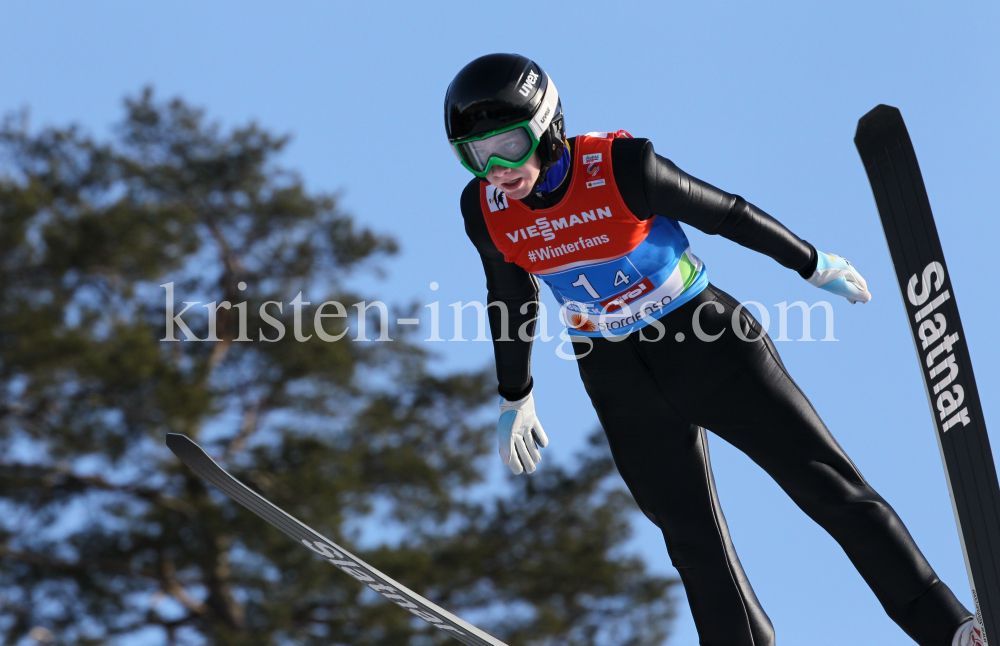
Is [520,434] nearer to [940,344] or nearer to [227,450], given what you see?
[940,344]

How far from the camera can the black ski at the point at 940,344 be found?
8.23 feet

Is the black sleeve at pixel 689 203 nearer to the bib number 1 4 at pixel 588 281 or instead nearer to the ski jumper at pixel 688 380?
the ski jumper at pixel 688 380

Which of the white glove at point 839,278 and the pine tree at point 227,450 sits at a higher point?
the pine tree at point 227,450

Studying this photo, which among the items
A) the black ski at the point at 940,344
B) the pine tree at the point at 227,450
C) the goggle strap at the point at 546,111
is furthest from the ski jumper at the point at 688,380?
the pine tree at the point at 227,450

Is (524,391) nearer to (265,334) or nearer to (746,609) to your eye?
(746,609)

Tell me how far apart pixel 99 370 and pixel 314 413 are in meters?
2.34

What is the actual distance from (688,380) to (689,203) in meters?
0.51

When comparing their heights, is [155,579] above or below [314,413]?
below

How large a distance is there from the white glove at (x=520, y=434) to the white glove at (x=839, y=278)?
3.32 feet

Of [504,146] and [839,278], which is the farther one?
[839,278]

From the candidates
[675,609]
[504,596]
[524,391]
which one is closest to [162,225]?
[504,596]

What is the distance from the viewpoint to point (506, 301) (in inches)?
127

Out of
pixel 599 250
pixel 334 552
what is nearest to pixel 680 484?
pixel 599 250

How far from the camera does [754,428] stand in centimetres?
288
